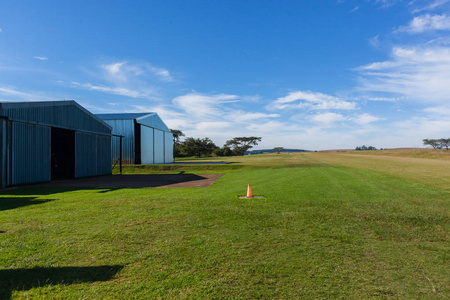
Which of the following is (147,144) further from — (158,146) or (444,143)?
(444,143)

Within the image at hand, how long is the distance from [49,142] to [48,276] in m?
16.4

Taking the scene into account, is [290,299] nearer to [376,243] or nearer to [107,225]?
[376,243]

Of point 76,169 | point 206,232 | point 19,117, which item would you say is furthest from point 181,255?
point 76,169

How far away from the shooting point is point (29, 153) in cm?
1534

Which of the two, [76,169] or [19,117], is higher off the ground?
[19,117]

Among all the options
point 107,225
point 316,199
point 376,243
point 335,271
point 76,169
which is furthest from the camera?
point 76,169

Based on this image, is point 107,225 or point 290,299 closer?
point 290,299

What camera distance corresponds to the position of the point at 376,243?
5.01 metres

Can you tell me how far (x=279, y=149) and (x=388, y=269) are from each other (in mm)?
111789

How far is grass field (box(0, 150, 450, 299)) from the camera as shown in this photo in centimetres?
327

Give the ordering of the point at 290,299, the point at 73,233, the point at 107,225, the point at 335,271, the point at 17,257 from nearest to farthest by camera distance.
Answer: the point at 290,299
the point at 335,271
the point at 17,257
the point at 73,233
the point at 107,225

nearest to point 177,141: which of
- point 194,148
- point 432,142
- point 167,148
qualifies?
point 194,148

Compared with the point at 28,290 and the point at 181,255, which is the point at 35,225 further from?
the point at 181,255

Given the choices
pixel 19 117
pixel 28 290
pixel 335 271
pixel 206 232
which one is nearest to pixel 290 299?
pixel 335 271
